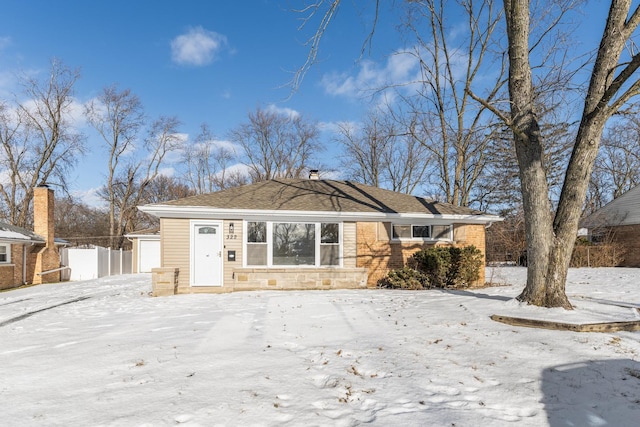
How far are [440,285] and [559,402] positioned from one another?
26.7 feet

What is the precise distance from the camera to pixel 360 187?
47.6 feet

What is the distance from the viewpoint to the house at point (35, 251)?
15078mm

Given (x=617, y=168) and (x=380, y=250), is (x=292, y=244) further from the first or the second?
(x=617, y=168)

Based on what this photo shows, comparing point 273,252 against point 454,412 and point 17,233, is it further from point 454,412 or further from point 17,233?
point 17,233

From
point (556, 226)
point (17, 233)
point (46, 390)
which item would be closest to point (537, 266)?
point (556, 226)

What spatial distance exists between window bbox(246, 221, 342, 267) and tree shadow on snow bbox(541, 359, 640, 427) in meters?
7.88

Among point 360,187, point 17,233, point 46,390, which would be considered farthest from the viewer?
point 17,233

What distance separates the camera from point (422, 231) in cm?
1197

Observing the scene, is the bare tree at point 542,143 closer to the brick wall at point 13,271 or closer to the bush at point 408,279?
the bush at point 408,279

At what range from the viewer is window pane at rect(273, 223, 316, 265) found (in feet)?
36.5

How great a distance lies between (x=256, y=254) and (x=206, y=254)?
1446 millimetres

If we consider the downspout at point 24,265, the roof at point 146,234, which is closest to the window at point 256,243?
the downspout at point 24,265

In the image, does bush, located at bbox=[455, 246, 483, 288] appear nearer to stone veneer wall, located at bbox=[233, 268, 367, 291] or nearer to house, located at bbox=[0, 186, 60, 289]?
stone veneer wall, located at bbox=[233, 268, 367, 291]

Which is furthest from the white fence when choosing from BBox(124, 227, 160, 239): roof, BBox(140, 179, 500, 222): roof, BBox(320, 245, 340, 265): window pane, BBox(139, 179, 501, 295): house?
BBox(320, 245, 340, 265): window pane
